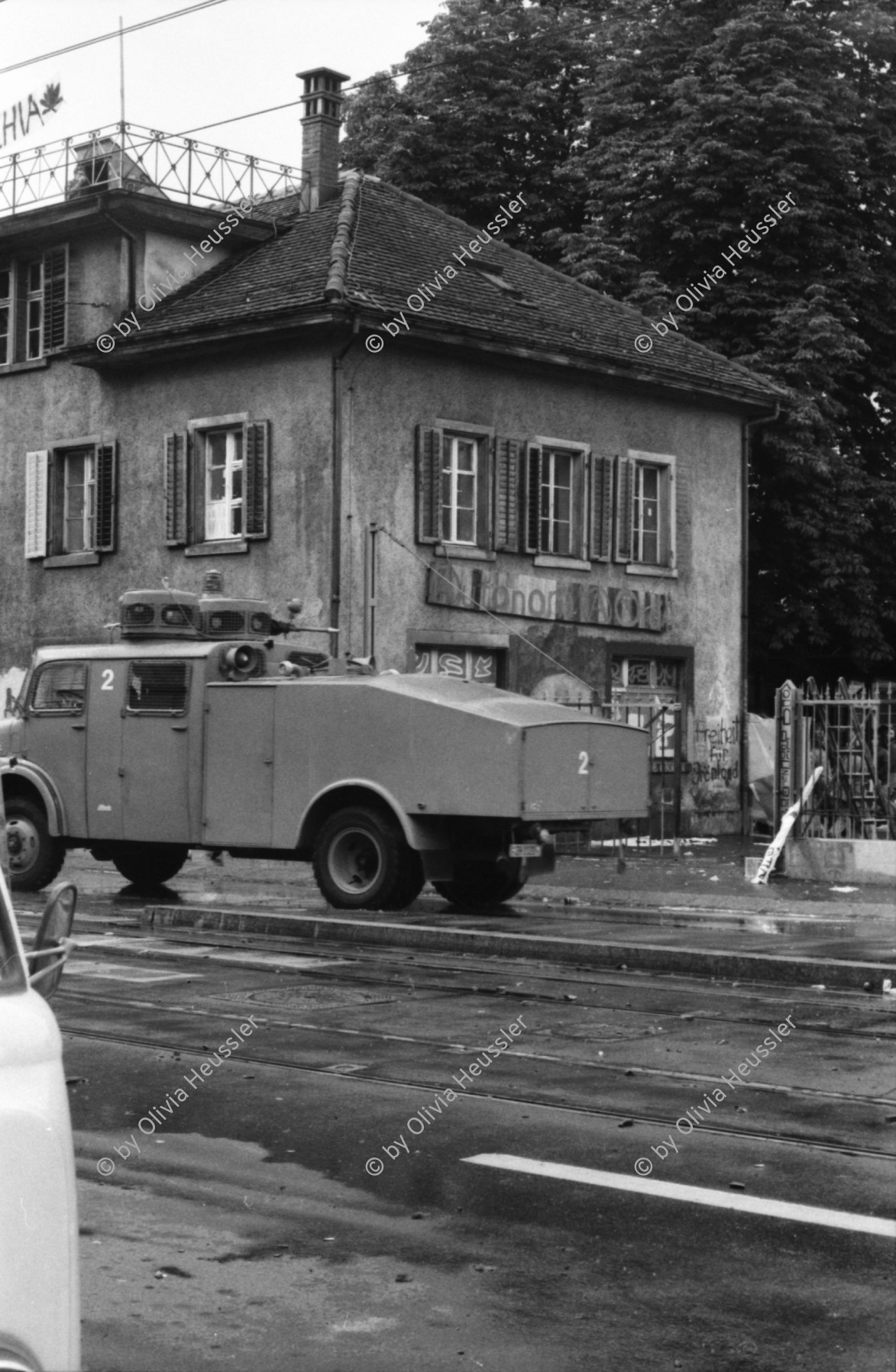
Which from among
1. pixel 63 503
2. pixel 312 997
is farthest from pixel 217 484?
pixel 312 997

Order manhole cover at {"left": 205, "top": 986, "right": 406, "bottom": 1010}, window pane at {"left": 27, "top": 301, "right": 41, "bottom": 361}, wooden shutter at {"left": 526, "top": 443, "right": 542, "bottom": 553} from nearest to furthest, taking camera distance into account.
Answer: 1. manhole cover at {"left": 205, "top": 986, "right": 406, "bottom": 1010}
2. wooden shutter at {"left": 526, "top": 443, "right": 542, "bottom": 553}
3. window pane at {"left": 27, "top": 301, "right": 41, "bottom": 361}

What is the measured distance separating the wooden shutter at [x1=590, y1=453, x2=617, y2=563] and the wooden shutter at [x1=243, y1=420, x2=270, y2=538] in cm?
518

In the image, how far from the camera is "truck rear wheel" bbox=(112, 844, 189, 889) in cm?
1930

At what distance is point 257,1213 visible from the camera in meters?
6.09

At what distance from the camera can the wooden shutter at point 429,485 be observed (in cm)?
2659

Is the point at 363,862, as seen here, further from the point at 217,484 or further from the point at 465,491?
the point at 217,484

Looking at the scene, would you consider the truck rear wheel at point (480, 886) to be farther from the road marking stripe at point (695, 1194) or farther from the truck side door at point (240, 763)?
the road marking stripe at point (695, 1194)

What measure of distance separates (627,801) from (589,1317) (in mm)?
12293

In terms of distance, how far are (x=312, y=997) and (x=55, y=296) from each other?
798 inches

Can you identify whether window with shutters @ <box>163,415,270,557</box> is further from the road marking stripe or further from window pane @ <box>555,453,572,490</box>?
the road marking stripe

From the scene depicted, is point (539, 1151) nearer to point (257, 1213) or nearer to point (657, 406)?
point (257, 1213)

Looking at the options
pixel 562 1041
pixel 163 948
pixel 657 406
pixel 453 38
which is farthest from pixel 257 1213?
pixel 453 38

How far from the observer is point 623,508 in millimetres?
29578

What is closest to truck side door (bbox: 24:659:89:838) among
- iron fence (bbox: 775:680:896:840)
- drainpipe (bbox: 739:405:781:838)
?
iron fence (bbox: 775:680:896:840)
